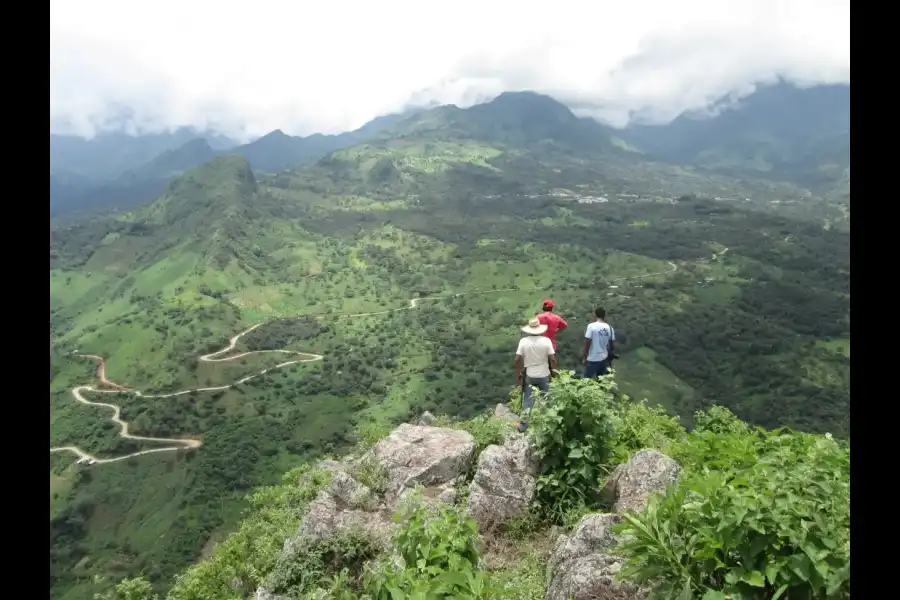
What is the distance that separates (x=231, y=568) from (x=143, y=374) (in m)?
105

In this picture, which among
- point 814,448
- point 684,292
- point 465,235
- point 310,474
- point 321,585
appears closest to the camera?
point 814,448

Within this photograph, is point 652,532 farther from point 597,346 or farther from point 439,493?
point 597,346

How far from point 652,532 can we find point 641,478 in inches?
98.2

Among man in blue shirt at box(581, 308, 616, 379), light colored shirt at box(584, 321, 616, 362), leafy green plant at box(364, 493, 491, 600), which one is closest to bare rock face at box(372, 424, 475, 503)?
man in blue shirt at box(581, 308, 616, 379)

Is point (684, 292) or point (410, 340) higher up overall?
point (684, 292)

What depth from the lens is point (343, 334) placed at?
368 ft

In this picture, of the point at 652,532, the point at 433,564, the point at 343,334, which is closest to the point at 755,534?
the point at 652,532

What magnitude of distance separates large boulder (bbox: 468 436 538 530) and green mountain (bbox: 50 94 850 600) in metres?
14.2

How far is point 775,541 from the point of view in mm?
3506
